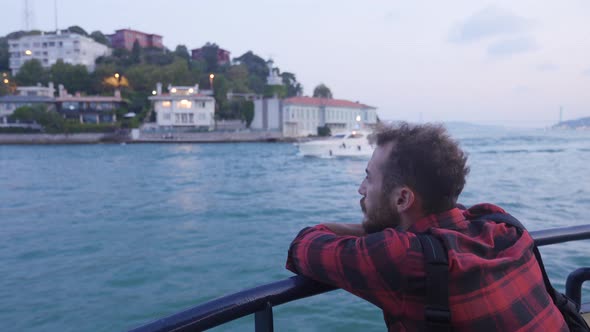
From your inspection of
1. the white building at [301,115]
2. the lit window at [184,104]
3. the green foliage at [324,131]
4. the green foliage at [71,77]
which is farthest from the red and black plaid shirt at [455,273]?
the green foliage at [71,77]

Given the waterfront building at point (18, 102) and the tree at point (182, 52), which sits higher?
the tree at point (182, 52)

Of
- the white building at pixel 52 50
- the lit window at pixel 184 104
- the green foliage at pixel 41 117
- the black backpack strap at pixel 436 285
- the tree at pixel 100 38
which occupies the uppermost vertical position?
the tree at pixel 100 38

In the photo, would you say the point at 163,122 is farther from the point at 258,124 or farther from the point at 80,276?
the point at 80,276

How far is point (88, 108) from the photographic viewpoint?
59281mm

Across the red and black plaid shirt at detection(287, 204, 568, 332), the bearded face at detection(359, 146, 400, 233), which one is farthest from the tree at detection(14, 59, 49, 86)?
the red and black plaid shirt at detection(287, 204, 568, 332)

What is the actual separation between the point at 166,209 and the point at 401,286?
13.5 metres

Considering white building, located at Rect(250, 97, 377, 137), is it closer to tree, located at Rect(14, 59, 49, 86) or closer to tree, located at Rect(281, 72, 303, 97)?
tree, located at Rect(281, 72, 303, 97)

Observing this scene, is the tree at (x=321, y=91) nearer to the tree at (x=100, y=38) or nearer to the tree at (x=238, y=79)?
the tree at (x=238, y=79)

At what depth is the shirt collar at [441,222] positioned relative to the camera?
1.08m

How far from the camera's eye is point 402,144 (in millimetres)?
1136

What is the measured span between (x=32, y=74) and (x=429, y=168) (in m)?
76.5

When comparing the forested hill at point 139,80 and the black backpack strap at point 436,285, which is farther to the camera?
the forested hill at point 139,80

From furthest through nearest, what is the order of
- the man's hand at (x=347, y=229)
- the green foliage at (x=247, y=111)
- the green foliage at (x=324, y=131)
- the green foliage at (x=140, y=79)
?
the green foliage at (x=140, y=79)
the green foliage at (x=324, y=131)
the green foliage at (x=247, y=111)
the man's hand at (x=347, y=229)

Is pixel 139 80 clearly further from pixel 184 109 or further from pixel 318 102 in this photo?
pixel 318 102
